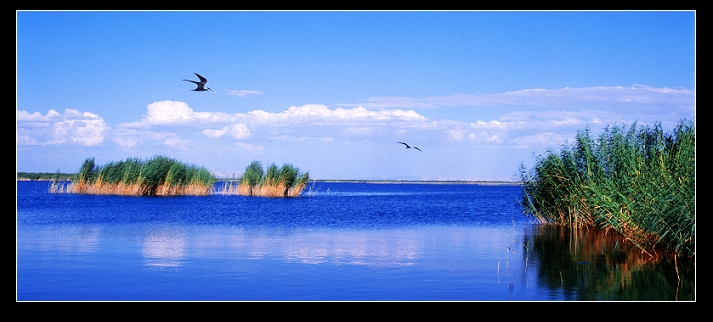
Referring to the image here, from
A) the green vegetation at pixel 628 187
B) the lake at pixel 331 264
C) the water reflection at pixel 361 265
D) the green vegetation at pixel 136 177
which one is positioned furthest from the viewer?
the green vegetation at pixel 136 177

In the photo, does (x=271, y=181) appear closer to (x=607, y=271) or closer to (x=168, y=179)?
(x=168, y=179)

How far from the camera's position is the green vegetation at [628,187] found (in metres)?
10.9

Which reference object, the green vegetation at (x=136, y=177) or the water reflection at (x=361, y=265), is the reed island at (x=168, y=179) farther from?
the water reflection at (x=361, y=265)

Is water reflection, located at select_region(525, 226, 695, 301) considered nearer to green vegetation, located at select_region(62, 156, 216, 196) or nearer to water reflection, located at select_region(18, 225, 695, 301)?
water reflection, located at select_region(18, 225, 695, 301)

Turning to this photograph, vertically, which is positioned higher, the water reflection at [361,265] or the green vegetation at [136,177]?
the green vegetation at [136,177]

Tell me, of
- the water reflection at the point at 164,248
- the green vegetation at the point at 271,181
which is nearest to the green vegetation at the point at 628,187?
the water reflection at the point at 164,248

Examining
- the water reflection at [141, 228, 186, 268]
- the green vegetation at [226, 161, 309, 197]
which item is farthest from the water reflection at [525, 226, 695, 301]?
the green vegetation at [226, 161, 309, 197]

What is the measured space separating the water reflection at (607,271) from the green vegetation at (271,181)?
70.7ft

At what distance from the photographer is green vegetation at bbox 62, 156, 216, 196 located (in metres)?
33.8
